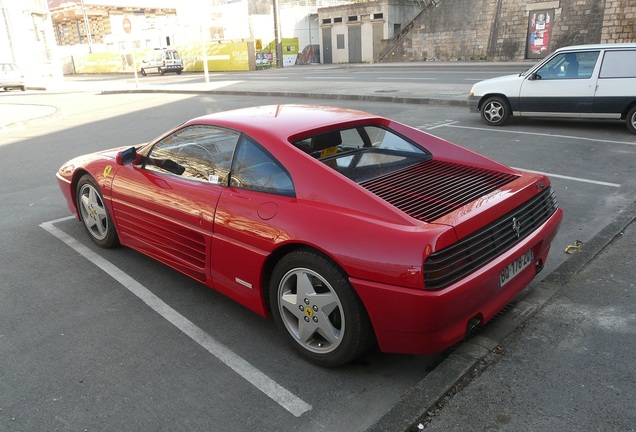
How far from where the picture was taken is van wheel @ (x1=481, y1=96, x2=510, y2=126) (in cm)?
1057

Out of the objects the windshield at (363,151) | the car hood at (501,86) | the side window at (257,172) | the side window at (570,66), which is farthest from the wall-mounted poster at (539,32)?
the side window at (257,172)

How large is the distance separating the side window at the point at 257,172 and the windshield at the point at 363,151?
9.3 inches

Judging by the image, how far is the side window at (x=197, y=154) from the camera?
3.71 metres

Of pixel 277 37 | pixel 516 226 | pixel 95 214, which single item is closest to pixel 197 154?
pixel 95 214

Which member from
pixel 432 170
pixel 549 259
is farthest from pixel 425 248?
pixel 549 259

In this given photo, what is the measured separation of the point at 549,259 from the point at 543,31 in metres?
28.2

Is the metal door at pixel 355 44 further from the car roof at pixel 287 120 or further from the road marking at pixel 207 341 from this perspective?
the car roof at pixel 287 120

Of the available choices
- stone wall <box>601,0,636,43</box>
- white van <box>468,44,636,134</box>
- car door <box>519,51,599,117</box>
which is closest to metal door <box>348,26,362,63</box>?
stone wall <box>601,0,636,43</box>

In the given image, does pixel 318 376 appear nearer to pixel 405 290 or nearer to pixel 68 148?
pixel 405 290

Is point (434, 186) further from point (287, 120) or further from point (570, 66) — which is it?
point (570, 66)

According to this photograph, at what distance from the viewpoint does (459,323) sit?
2805mm

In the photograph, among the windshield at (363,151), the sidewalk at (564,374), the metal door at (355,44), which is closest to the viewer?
the sidewalk at (564,374)

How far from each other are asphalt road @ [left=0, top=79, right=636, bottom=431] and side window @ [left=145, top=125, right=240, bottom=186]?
0.99 meters

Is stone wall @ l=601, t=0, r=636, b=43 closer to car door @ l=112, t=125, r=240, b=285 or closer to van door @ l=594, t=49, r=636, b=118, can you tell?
van door @ l=594, t=49, r=636, b=118
